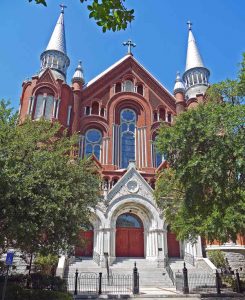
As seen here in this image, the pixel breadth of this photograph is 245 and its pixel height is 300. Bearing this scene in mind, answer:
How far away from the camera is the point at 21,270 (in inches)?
784

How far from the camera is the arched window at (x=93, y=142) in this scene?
31.4m

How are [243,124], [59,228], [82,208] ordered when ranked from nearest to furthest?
[59,228] < [243,124] < [82,208]

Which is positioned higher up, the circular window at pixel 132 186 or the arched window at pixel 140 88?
the arched window at pixel 140 88

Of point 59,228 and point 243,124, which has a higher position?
point 243,124

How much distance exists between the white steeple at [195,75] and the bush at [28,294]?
28.3m

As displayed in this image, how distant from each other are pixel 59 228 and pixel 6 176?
3536 millimetres

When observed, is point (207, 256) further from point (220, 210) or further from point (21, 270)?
point (21, 270)

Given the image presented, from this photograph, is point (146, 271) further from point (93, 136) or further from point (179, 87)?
point (179, 87)

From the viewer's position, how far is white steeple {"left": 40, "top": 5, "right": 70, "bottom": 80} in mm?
35375

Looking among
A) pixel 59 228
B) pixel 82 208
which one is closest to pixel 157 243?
pixel 82 208

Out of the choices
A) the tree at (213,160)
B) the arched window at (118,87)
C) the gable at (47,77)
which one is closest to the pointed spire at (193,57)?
the arched window at (118,87)

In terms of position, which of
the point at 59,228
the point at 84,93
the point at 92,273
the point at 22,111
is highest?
the point at 84,93

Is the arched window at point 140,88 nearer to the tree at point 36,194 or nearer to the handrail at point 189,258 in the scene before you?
the handrail at point 189,258

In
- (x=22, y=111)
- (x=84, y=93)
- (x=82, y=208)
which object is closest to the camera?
(x=82, y=208)
